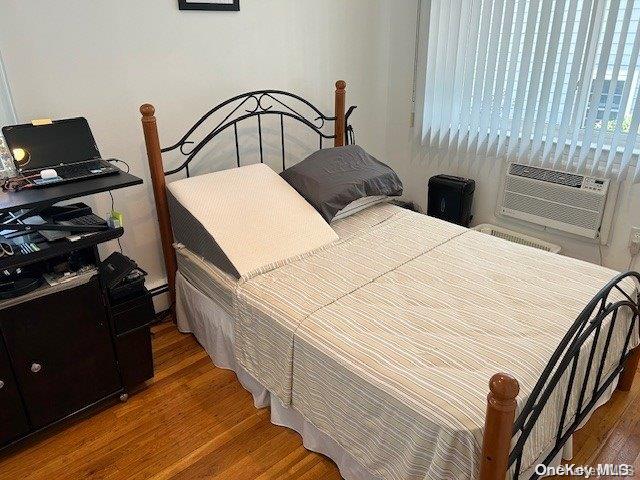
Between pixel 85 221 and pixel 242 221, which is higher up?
pixel 85 221

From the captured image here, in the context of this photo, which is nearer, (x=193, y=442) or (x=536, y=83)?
(x=193, y=442)

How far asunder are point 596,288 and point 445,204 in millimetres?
1363

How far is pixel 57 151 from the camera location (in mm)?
1937

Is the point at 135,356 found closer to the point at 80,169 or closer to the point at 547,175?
the point at 80,169

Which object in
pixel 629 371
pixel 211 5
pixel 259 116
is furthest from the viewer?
pixel 259 116

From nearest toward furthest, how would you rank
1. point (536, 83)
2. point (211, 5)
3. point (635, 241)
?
point (211, 5), point (635, 241), point (536, 83)

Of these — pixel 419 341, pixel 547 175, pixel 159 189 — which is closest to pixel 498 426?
pixel 419 341

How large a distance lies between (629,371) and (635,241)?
0.83 metres

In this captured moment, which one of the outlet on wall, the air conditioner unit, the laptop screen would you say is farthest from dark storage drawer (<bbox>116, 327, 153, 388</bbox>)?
the outlet on wall

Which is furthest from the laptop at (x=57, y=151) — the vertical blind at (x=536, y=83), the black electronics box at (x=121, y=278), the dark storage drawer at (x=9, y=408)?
the vertical blind at (x=536, y=83)

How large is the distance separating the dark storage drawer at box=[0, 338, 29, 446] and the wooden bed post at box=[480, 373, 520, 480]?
5.29 feet

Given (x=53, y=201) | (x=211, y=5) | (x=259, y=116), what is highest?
(x=211, y=5)

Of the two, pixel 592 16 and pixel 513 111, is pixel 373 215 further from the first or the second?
pixel 592 16

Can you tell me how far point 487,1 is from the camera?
107 inches
